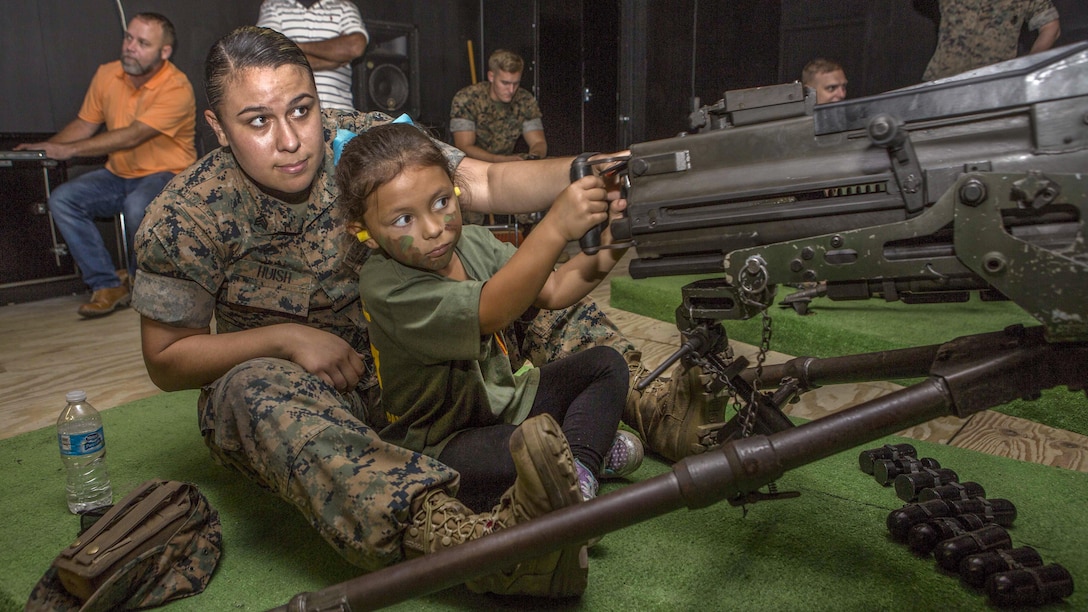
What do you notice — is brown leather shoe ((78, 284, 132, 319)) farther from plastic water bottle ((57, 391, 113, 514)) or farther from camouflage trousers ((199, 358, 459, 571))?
camouflage trousers ((199, 358, 459, 571))

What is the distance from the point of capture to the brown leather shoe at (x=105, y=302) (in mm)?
3979

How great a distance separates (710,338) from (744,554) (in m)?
0.44

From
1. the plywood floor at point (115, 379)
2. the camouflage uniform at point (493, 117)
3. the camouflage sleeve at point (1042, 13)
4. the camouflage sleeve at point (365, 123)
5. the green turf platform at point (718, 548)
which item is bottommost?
the plywood floor at point (115, 379)

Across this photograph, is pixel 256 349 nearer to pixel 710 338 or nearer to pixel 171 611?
pixel 171 611

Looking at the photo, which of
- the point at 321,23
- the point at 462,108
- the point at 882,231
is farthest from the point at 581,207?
the point at 462,108

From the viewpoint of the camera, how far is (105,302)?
13.4ft

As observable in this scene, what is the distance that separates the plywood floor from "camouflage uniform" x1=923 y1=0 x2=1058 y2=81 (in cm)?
185

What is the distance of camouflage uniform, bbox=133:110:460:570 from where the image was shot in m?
1.27

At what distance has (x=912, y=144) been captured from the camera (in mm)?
1018

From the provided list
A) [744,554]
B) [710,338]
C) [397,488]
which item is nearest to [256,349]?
[397,488]

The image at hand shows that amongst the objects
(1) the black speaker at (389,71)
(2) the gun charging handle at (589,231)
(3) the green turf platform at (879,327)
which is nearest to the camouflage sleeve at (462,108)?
(1) the black speaker at (389,71)

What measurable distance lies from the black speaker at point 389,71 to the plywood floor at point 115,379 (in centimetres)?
264

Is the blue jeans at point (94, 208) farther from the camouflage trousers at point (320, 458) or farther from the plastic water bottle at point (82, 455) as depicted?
the camouflage trousers at point (320, 458)

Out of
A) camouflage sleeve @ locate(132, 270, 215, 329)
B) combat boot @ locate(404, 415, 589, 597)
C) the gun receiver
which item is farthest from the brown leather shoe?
the gun receiver
